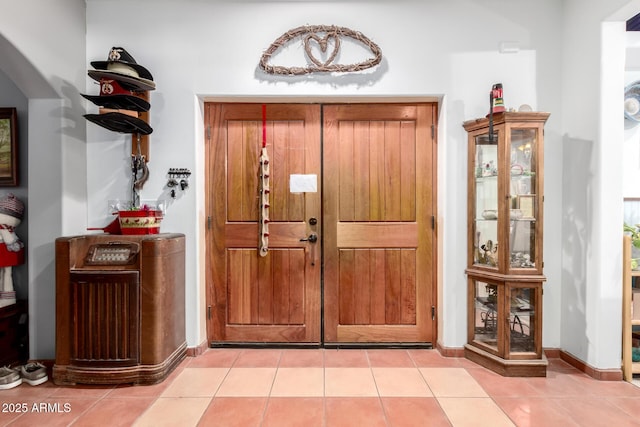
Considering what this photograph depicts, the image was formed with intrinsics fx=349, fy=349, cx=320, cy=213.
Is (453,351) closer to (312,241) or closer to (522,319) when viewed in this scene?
(522,319)

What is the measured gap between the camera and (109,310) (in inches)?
94.0

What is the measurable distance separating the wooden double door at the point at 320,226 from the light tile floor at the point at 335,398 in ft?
1.18

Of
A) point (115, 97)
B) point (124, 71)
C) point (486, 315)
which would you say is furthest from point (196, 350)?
point (486, 315)


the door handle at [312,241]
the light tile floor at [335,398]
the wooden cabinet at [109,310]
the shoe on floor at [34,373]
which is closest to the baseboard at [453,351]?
the light tile floor at [335,398]

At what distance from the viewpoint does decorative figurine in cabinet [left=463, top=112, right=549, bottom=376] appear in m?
2.54

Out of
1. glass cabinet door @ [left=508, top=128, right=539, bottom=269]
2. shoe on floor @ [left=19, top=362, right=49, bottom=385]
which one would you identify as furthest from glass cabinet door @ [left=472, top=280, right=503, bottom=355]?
shoe on floor @ [left=19, top=362, right=49, bottom=385]

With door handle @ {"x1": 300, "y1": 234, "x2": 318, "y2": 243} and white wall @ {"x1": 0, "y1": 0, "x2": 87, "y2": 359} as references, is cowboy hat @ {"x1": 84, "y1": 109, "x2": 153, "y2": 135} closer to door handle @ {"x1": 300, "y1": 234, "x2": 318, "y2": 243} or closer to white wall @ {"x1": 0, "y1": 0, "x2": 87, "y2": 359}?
white wall @ {"x1": 0, "y1": 0, "x2": 87, "y2": 359}

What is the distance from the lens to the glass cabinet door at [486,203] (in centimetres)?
270

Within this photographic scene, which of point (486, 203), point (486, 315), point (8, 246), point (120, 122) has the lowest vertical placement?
point (486, 315)

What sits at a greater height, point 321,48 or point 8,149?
point 321,48

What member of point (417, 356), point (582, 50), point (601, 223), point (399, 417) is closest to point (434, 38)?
point (582, 50)

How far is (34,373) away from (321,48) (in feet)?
10.6

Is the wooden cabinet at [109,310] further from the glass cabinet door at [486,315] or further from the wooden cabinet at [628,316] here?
the wooden cabinet at [628,316]

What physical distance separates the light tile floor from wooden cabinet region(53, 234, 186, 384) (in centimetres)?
13
